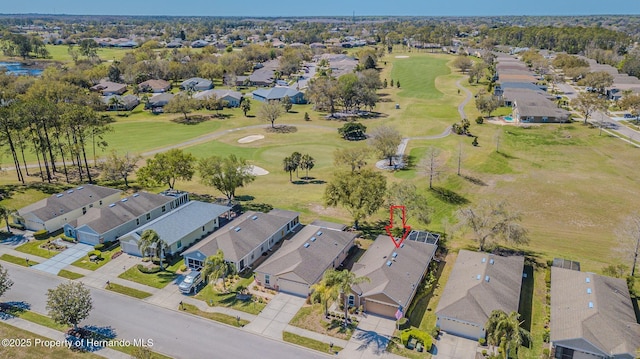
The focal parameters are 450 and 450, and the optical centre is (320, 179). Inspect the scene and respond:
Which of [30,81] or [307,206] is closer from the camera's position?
[307,206]

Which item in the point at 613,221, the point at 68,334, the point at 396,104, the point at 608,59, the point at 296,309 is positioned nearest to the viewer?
the point at 68,334

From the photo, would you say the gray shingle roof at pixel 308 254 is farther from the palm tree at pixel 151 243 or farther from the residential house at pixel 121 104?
the residential house at pixel 121 104

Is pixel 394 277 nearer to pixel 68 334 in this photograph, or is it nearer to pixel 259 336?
pixel 259 336

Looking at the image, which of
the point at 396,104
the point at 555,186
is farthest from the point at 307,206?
the point at 396,104

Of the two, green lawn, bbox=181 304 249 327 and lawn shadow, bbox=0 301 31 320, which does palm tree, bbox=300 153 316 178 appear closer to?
green lawn, bbox=181 304 249 327

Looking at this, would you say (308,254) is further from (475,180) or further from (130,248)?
(475,180)

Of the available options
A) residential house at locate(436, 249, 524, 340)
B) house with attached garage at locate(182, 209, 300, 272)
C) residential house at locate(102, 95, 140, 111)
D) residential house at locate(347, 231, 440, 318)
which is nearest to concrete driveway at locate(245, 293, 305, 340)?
residential house at locate(347, 231, 440, 318)
